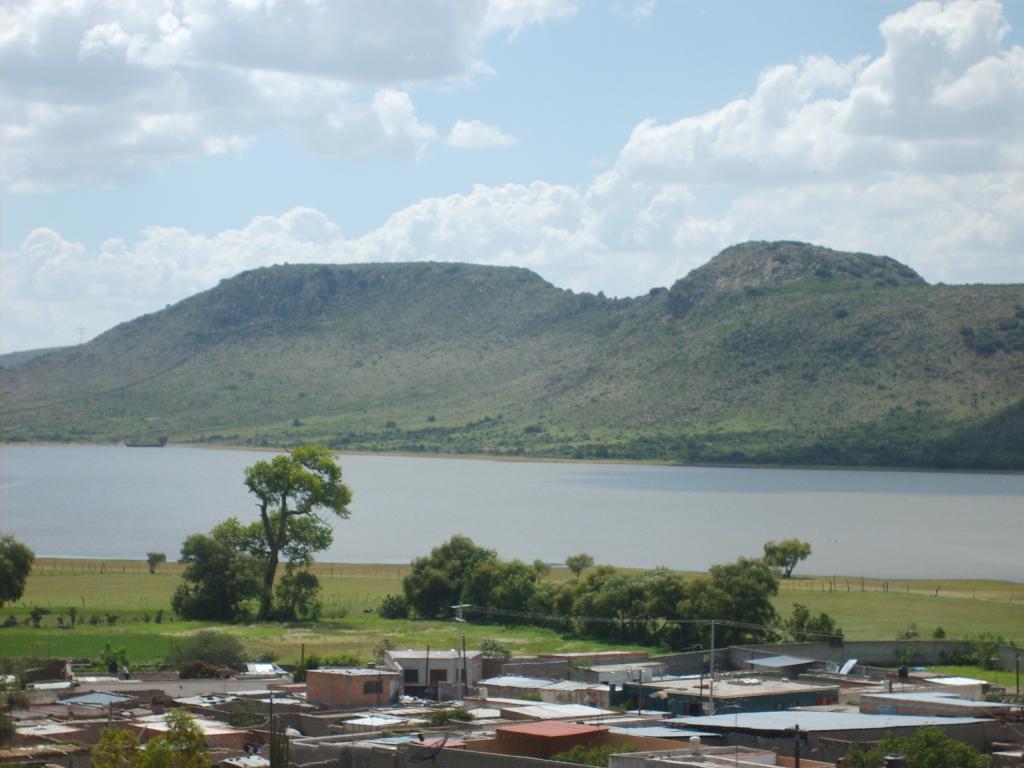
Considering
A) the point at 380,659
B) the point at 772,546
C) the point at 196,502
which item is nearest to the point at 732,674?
the point at 380,659

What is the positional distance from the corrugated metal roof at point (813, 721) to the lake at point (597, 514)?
181 feet

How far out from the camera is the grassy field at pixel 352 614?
52.7m

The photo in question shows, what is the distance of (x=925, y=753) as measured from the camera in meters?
27.5

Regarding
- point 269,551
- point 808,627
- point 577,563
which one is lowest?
point 808,627

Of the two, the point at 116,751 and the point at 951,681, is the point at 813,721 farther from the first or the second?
the point at 116,751

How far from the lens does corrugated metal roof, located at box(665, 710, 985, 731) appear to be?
3192cm

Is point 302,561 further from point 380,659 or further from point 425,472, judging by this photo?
point 425,472

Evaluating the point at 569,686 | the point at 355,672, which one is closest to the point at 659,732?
the point at 569,686

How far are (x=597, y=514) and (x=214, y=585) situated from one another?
7134 cm

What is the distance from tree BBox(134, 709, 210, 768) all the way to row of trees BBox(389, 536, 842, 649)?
85.8 ft

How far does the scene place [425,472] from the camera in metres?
194

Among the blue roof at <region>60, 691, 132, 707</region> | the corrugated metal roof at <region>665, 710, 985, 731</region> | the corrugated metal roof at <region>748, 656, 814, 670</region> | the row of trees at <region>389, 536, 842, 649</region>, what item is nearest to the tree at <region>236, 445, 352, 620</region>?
the row of trees at <region>389, 536, 842, 649</region>

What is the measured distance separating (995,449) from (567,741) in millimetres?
147921

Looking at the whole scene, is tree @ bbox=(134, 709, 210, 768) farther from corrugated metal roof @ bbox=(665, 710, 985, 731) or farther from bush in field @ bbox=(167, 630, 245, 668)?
bush in field @ bbox=(167, 630, 245, 668)
